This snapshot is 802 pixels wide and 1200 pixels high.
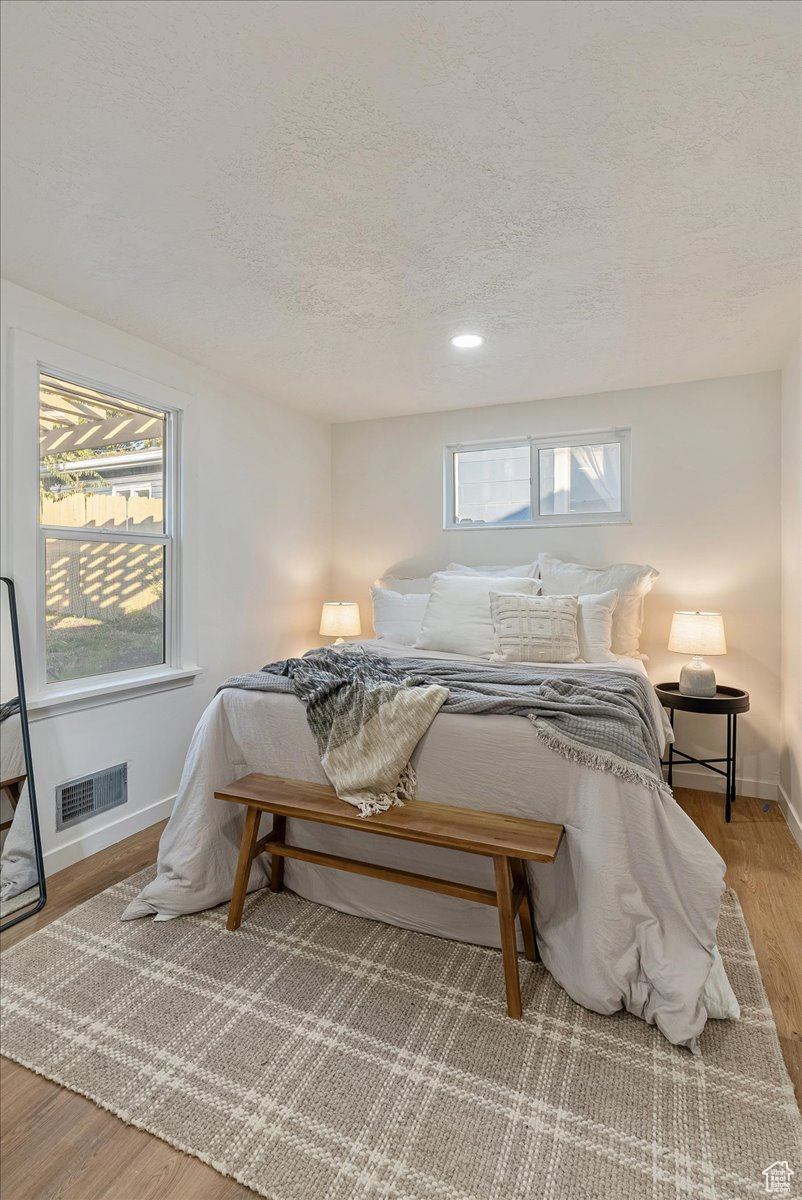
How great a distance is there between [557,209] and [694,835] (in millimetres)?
1960

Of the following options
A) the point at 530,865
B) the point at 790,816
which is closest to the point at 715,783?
the point at 790,816

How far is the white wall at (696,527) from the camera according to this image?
3.46 meters

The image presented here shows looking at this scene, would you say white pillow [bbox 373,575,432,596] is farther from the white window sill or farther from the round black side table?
the round black side table

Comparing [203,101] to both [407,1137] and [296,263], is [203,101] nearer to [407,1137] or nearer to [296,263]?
[296,263]

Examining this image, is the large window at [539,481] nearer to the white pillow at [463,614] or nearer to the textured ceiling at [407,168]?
the white pillow at [463,614]

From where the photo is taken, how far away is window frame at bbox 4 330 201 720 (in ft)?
7.98

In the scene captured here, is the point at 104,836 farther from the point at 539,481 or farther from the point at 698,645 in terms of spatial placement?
the point at 539,481

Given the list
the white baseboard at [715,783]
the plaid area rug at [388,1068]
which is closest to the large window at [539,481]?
the white baseboard at [715,783]

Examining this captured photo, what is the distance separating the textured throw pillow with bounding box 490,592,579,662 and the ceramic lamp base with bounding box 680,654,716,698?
2.17ft

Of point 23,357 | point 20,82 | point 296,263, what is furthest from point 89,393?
point 20,82

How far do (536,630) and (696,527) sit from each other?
132cm

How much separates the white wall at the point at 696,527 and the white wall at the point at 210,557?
1.01 metres

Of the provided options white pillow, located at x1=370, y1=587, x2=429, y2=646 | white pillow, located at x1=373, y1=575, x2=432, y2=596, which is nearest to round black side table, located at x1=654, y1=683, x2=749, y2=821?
white pillow, located at x1=370, y1=587, x2=429, y2=646

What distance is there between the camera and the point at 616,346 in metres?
3.06
